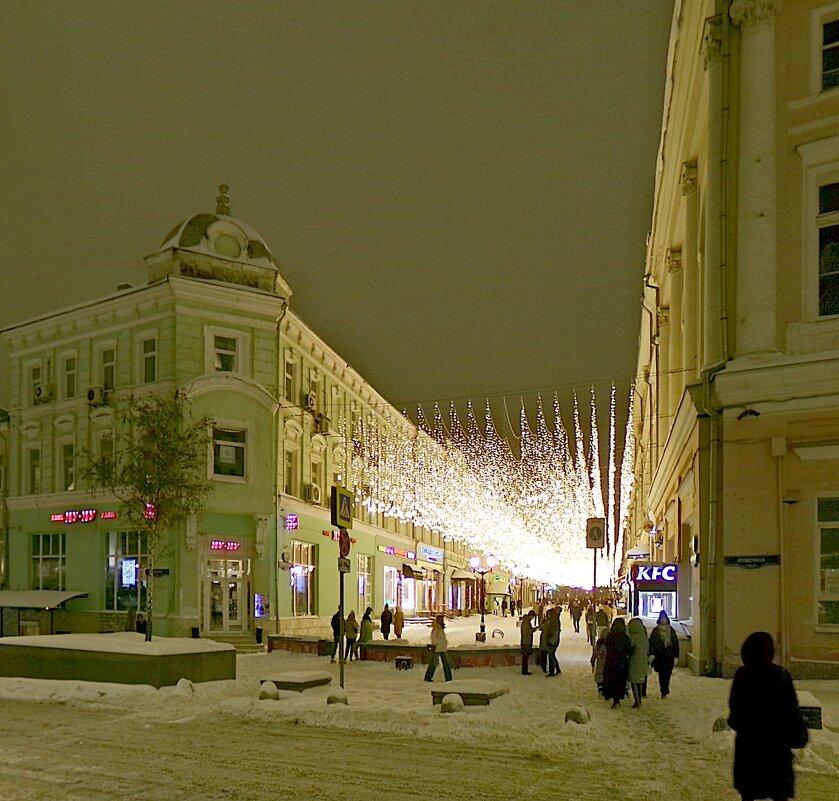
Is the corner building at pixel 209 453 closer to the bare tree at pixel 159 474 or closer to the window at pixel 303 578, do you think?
the window at pixel 303 578

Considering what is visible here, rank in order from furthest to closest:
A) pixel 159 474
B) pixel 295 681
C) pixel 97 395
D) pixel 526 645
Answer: pixel 97 395 → pixel 159 474 → pixel 526 645 → pixel 295 681

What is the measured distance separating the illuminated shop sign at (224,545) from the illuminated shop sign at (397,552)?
18.5 m

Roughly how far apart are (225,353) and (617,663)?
868 inches

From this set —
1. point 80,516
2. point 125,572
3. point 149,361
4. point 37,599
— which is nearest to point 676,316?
point 149,361

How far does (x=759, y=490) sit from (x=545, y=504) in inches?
1893

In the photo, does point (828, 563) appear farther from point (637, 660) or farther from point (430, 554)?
point (430, 554)

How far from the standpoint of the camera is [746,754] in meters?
6.99

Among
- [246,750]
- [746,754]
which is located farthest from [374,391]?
[746,754]

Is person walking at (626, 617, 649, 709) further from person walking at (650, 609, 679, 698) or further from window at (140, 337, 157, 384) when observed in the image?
window at (140, 337, 157, 384)

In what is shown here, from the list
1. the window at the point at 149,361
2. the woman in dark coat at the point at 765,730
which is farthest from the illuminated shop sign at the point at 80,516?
the woman in dark coat at the point at 765,730

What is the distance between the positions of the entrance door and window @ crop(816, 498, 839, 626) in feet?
68.3

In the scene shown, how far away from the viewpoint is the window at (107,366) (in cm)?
3562

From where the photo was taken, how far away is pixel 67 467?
37.4 meters

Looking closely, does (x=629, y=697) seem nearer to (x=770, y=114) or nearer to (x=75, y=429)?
(x=770, y=114)
